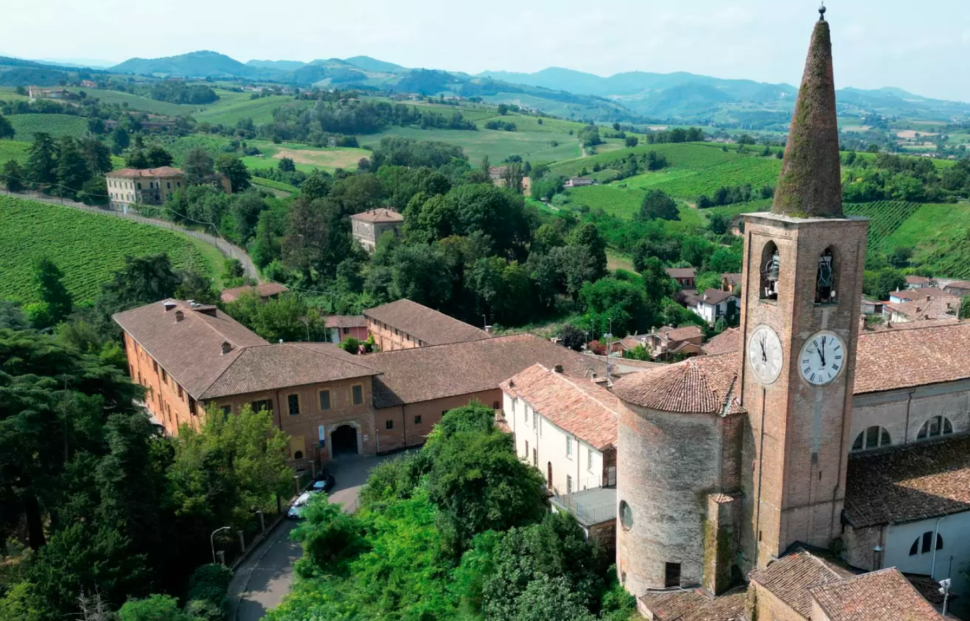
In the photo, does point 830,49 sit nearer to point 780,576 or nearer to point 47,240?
point 780,576

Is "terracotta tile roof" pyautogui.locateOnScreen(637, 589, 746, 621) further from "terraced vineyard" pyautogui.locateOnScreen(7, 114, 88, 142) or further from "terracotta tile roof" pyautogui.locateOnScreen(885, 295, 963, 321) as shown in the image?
"terraced vineyard" pyautogui.locateOnScreen(7, 114, 88, 142)

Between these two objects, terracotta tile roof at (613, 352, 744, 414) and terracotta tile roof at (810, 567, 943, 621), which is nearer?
terracotta tile roof at (810, 567, 943, 621)

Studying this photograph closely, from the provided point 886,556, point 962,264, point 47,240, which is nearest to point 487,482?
point 886,556

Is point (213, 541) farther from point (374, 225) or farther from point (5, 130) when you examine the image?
point (5, 130)

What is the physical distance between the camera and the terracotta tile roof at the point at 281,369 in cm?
4397

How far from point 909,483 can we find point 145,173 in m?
109

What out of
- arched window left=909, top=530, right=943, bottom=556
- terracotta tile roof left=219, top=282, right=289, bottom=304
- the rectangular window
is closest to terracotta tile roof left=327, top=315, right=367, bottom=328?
terracotta tile roof left=219, top=282, right=289, bottom=304

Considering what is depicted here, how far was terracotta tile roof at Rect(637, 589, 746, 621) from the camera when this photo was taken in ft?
85.1

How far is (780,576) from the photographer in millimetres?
24922

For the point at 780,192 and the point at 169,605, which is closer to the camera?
the point at 780,192

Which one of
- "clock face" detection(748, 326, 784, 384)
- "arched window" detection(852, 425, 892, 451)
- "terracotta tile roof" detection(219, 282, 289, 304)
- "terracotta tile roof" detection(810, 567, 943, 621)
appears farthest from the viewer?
"terracotta tile roof" detection(219, 282, 289, 304)

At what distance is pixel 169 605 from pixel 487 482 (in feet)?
42.2

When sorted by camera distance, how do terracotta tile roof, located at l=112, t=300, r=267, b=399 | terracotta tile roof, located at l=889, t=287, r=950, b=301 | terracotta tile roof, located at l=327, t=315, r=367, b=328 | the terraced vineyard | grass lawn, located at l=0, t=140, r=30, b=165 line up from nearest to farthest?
terracotta tile roof, located at l=112, t=300, r=267, b=399, terracotta tile roof, located at l=327, t=315, r=367, b=328, terracotta tile roof, located at l=889, t=287, r=950, b=301, grass lawn, located at l=0, t=140, r=30, b=165, the terraced vineyard

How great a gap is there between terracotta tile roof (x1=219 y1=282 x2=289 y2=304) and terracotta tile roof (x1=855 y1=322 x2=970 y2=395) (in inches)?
2274
